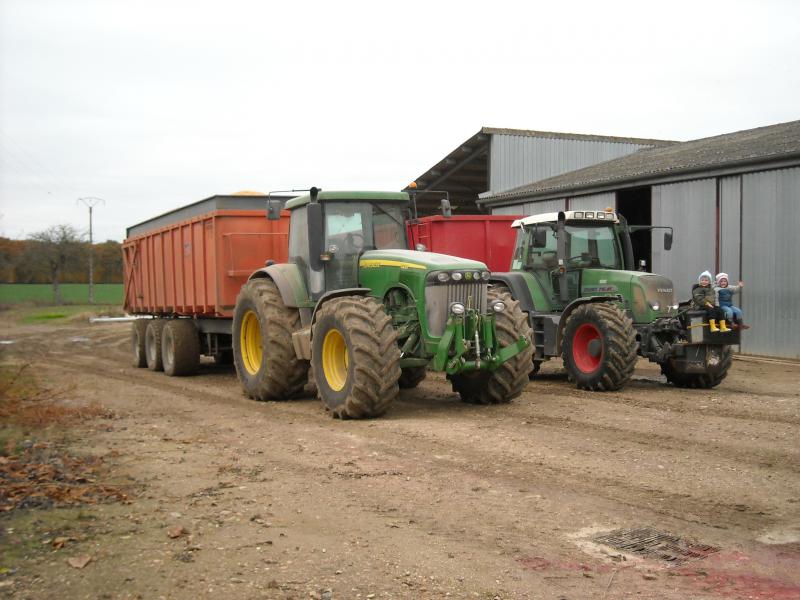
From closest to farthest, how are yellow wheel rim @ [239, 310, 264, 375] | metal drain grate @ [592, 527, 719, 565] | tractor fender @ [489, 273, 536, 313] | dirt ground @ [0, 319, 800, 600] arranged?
dirt ground @ [0, 319, 800, 600], metal drain grate @ [592, 527, 719, 565], yellow wheel rim @ [239, 310, 264, 375], tractor fender @ [489, 273, 536, 313]

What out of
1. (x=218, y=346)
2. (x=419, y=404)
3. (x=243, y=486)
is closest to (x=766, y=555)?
(x=243, y=486)

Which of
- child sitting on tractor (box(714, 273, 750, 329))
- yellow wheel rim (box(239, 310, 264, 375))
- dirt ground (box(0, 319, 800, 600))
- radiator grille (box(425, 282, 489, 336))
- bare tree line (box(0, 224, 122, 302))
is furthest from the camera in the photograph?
bare tree line (box(0, 224, 122, 302))

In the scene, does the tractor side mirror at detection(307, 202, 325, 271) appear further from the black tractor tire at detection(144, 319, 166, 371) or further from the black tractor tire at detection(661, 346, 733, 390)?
the black tractor tire at detection(144, 319, 166, 371)

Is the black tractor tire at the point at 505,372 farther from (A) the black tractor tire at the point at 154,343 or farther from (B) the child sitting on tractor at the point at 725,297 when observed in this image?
(A) the black tractor tire at the point at 154,343

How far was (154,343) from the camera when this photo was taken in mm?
15188

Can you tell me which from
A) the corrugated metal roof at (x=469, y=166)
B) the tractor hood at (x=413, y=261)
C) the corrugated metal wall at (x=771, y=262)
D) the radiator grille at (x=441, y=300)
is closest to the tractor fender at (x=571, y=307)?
the tractor hood at (x=413, y=261)

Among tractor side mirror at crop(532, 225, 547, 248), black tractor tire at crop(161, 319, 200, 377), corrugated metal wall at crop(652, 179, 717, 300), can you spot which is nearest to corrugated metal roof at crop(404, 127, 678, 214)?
corrugated metal wall at crop(652, 179, 717, 300)

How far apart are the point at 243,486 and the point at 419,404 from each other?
4212 millimetres

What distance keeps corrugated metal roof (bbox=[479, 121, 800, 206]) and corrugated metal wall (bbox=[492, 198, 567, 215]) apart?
22 centimetres

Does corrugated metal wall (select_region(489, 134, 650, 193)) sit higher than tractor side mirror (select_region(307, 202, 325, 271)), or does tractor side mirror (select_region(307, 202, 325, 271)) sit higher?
corrugated metal wall (select_region(489, 134, 650, 193))

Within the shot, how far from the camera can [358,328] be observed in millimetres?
8547

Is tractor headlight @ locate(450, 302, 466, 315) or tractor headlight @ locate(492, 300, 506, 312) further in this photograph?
tractor headlight @ locate(492, 300, 506, 312)

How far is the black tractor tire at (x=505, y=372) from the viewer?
30.2 ft

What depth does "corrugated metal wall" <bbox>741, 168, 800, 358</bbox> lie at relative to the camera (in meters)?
15.3
